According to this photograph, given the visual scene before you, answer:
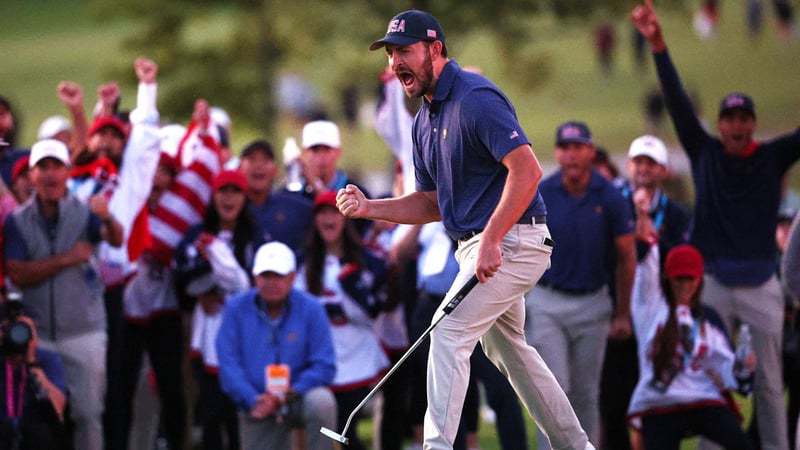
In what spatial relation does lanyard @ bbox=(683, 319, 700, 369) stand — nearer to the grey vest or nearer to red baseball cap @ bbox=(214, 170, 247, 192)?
red baseball cap @ bbox=(214, 170, 247, 192)

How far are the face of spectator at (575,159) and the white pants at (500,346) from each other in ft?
9.39

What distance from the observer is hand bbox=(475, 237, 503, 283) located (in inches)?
247

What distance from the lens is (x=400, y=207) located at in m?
7.03

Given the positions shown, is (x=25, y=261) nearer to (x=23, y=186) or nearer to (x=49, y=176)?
(x=49, y=176)

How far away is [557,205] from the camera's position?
31.2 ft

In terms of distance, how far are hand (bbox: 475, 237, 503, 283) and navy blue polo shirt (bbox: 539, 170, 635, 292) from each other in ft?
10.1

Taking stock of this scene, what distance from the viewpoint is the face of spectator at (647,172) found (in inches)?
412

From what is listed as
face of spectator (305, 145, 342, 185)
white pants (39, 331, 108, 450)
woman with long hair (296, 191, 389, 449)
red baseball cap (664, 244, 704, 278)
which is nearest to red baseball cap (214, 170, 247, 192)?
woman with long hair (296, 191, 389, 449)

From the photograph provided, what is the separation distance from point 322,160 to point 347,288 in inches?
46.3

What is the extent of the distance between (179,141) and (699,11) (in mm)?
11639

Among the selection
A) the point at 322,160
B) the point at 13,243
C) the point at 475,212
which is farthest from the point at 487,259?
the point at 322,160

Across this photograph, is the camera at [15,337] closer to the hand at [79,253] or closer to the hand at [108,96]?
the hand at [79,253]

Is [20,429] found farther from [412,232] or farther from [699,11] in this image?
[699,11]

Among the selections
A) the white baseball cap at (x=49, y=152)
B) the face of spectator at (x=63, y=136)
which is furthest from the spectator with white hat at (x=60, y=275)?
the face of spectator at (x=63, y=136)
